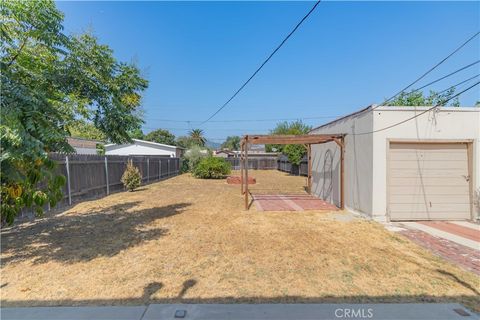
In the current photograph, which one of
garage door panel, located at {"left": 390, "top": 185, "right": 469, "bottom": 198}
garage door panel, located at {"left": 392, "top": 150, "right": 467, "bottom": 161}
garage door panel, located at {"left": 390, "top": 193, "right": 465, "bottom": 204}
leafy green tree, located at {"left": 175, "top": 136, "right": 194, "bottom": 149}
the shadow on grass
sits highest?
leafy green tree, located at {"left": 175, "top": 136, "right": 194, "bottom": 149}

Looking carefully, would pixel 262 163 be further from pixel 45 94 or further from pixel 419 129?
pixel 45 94

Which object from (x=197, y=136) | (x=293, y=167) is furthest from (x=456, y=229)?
(x=197, y=136)

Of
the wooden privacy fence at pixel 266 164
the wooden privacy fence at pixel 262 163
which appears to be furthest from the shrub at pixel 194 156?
the wooden privacy fence at pixel 262 163

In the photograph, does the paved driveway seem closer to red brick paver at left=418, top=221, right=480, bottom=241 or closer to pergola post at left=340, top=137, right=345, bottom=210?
red brick paver at left=418, top=221, right=480, bottom=241

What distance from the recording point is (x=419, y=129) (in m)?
6.73

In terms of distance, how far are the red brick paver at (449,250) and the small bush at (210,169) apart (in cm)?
1572

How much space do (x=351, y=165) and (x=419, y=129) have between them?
195cm

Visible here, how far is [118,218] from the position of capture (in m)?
7.25

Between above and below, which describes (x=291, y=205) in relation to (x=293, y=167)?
below

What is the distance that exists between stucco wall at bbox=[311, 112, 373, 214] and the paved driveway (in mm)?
1207

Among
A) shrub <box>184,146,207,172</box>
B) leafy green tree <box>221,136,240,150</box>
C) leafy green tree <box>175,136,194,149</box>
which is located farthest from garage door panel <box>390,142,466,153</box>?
leafy green tree <box>221,136,240,150</box>

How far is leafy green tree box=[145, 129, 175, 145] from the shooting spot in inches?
2347

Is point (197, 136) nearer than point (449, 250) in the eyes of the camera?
→ No

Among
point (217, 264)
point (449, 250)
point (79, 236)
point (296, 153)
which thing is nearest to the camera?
point (217, 264)
